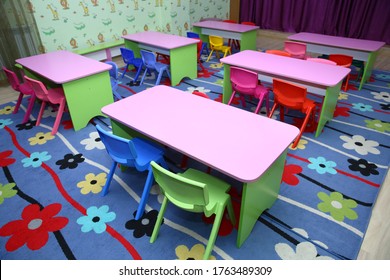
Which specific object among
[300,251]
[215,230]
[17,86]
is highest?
[17,86]

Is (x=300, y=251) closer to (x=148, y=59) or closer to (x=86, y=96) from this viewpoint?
(x=86, y=96)

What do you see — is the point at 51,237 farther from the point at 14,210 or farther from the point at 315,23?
the point at 315,23

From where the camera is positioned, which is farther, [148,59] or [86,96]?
[148,59]

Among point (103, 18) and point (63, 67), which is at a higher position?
point (103, 18)

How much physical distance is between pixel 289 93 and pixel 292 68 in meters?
0.40

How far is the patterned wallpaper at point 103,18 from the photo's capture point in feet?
14.7

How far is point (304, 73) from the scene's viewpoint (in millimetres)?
2828

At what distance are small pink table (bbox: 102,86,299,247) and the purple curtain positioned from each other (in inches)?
216

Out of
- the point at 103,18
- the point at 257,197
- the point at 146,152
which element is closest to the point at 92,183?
the point at 146,152

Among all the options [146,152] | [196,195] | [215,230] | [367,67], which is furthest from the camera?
[367,67]

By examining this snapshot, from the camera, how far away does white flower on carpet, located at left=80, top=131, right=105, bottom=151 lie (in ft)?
9.37

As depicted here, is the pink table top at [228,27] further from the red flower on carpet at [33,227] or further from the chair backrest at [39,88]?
the red flower on carpet at [33,227]

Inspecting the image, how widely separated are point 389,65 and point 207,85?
143 inches
